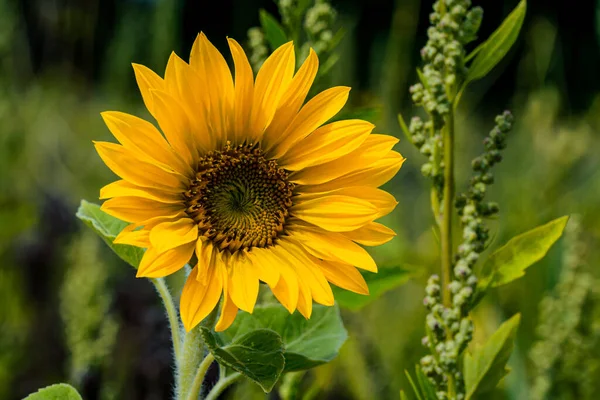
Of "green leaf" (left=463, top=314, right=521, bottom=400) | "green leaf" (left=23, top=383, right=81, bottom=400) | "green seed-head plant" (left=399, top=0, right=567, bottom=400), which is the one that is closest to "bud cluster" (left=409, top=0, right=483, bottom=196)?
"green seed-head plant" (left=399, top=0, right=567, bottom=400)

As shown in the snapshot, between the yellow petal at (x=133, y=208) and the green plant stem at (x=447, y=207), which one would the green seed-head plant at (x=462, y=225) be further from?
the yellow petal at (x=133, y=208)

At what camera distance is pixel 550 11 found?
15.3 ft

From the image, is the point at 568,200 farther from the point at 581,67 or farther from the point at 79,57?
the point at 79,57

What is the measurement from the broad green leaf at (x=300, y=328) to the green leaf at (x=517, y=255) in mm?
113

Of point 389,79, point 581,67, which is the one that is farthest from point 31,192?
point 581,67

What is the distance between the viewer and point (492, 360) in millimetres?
492

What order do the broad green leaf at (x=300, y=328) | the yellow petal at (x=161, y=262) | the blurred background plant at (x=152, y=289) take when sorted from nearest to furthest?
the yellow petal at (x=161, y=262)
the broad green leaf at (x=300, y=328)
the blurred background plant at (x=152, y=289)

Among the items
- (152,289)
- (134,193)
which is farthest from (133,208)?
(152,289)

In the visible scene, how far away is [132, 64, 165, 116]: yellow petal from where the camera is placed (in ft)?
1.49

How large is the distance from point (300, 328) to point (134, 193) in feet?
0.62

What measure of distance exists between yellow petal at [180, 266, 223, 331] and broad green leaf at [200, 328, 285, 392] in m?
0.01

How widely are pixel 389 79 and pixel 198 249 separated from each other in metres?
1.26

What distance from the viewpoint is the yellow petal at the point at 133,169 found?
0.45 meters

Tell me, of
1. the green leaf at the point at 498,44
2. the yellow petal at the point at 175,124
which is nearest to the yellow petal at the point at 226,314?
the yellow petal at the point at 175,124
